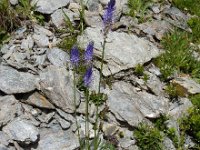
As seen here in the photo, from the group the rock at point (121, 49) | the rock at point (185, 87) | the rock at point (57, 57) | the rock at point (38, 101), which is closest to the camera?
the rock at point (38, 101)

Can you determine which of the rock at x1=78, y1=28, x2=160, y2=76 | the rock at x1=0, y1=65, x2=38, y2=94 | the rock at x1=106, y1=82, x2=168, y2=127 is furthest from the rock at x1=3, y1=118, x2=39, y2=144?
the rock at x1=78, y1=28, x2=160, y2=76

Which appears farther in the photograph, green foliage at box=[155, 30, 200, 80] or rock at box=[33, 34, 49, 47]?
green foliage at box=[155, 30, 200, 80]

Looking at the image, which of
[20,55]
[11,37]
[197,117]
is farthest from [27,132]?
[197,117]

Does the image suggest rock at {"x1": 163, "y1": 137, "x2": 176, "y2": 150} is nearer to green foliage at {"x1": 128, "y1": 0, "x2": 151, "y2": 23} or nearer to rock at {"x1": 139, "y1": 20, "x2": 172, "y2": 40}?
rock at {"x1": 139, "y1": 20, "x2": 172, "y2": 40}

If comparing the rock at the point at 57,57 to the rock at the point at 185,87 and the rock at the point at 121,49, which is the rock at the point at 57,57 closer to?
the rock at the point at 121,49

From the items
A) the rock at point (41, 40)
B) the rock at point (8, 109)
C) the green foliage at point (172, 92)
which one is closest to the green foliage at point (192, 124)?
the green foliage at point (172, 92)

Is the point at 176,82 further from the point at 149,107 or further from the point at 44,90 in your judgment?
the point at 44,90

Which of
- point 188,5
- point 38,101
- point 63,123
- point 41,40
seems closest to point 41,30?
point 41,40

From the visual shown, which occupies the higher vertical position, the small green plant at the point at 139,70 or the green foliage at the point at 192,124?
the small green plant at the point at 139,70
